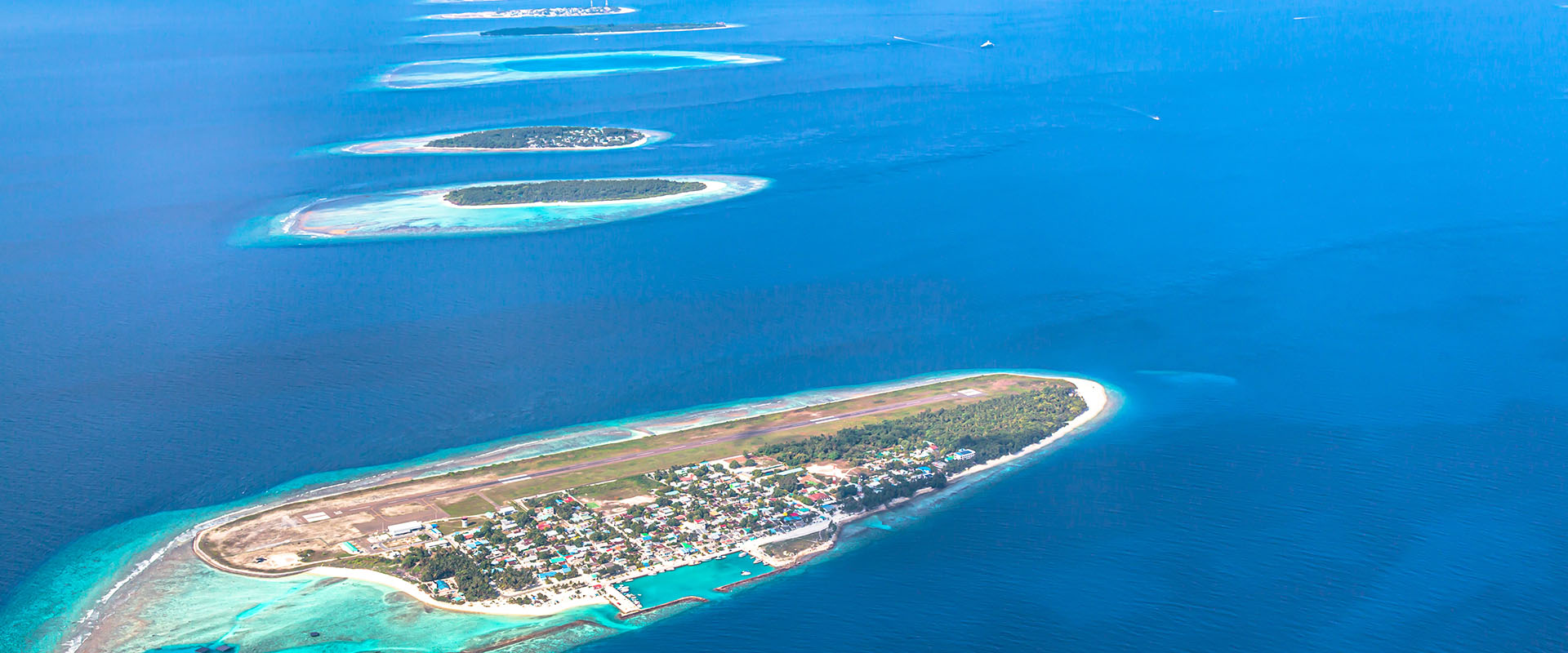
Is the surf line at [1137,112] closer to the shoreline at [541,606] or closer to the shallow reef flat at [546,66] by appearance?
the shallow reef flat at [546,66]

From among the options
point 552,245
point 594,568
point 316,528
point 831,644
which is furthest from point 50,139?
point 831,644

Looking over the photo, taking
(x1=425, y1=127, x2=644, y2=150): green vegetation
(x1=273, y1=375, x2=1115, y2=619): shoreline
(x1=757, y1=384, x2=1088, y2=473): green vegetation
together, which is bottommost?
(x1=273, y1=375, x2=1115, y2=619): shoreline

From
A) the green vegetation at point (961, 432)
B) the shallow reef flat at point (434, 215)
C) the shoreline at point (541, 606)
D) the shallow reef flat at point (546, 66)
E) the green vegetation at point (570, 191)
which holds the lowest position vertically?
the shoreline at point (541, 606)

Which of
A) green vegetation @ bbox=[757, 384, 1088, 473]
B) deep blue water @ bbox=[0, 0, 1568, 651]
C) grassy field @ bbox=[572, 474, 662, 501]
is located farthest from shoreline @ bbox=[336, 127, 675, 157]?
grassy field @ bbox=[572, 474, 662, 501]

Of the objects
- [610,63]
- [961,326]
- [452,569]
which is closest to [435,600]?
[452,569]

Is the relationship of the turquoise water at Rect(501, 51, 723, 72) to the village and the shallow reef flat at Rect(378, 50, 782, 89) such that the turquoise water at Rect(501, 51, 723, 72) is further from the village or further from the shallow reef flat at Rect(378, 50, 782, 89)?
the village

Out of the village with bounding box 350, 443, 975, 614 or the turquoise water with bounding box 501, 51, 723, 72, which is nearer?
the village with bounding box 350, 443, 975, 614

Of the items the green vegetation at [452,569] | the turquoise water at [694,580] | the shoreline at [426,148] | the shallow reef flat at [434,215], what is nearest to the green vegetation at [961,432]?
the turquoise water at [694,580]
